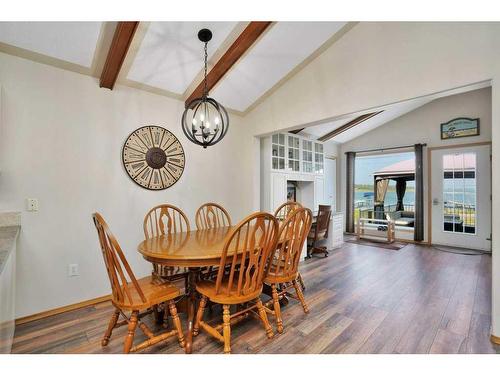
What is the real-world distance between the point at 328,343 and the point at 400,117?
5490mm

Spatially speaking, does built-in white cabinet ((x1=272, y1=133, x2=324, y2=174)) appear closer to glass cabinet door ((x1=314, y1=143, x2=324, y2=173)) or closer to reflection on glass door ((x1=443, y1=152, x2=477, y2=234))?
glass cabinet door ((x1=314, y1=143, x2=324, y2=173))

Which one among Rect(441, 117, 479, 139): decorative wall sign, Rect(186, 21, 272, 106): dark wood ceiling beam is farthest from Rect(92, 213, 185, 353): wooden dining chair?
Rect(441, 117, 479, 139): decorative wall sign

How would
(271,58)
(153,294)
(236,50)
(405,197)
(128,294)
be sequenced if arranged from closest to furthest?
(128,294) < (153,294) < (236,50) < (271,58) < (405,197)

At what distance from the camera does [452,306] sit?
2.36 m

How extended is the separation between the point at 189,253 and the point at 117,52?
194cm

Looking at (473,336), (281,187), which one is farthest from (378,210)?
(473,336)

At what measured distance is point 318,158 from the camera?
5.20 m

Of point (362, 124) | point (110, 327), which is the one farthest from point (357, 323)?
point (362, 124)

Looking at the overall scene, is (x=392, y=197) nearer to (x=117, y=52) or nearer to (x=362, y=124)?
(x=362, y=124)

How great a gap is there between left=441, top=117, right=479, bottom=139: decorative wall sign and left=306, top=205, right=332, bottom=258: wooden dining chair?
3147 mm

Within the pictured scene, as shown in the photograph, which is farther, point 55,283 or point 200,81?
point 200,81

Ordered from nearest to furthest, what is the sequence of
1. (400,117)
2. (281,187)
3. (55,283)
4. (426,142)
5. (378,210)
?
1. (55,283)
2. (281,187)
3. (426,142)
4. (400,117)
5. (378,210)

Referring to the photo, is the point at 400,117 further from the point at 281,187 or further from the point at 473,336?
the point at 473,336

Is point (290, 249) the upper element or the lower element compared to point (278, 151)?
lower
